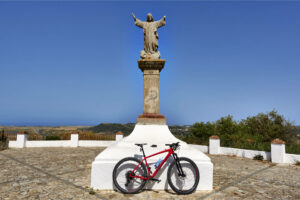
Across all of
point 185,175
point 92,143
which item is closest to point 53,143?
point 92,143

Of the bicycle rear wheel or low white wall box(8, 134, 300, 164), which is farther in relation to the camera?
low white wall box(8, 134, 300, 164)

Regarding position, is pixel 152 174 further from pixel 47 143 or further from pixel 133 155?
pixel 47 143

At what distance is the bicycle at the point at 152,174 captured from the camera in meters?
4.41

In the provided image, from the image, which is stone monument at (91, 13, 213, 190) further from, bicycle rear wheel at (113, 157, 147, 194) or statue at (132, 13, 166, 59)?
bicycle rear wheel at (113, 157, 147, 194)

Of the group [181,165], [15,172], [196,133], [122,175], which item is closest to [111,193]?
[122,175]

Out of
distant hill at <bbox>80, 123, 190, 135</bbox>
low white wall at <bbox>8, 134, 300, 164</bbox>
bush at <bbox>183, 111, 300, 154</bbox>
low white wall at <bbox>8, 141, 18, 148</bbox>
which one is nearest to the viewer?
low white wall at <bbox>8, 134, 300, 164</bbox>

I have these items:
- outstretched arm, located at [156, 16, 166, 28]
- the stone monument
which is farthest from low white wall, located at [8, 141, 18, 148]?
outstretched arm, located at [156, 16, 166, 28]

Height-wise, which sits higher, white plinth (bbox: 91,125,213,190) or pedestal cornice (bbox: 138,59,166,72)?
pedestal cornice (bbox: 138,59,166,72)

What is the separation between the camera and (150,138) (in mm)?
6094

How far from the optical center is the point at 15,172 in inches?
262

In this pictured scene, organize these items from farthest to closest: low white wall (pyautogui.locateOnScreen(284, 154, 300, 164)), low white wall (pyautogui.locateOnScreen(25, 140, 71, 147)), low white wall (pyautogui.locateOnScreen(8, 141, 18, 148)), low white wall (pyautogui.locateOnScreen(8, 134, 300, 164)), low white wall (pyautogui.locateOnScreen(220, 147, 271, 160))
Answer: low white wall (pyautogui.locateOnScreen(25, 140, 71, 147)) → low white wall (pyautogui.locateOnScreen(8, 141, 18, 148)) → low white wall (pyautogui.locateOnScreen(220, 147, 271, 160)) → low white wall (pyautogui.locateOnScreen(8, 134, 300, 164)) → low white wall (pyautogui.locateOnScreen(284, 154, 300, 164))

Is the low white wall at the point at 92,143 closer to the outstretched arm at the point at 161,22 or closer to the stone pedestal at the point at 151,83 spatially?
the stone pedestal at the point at 151,83

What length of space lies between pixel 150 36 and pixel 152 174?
217 inches

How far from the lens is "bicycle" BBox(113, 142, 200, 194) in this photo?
4414 mm
